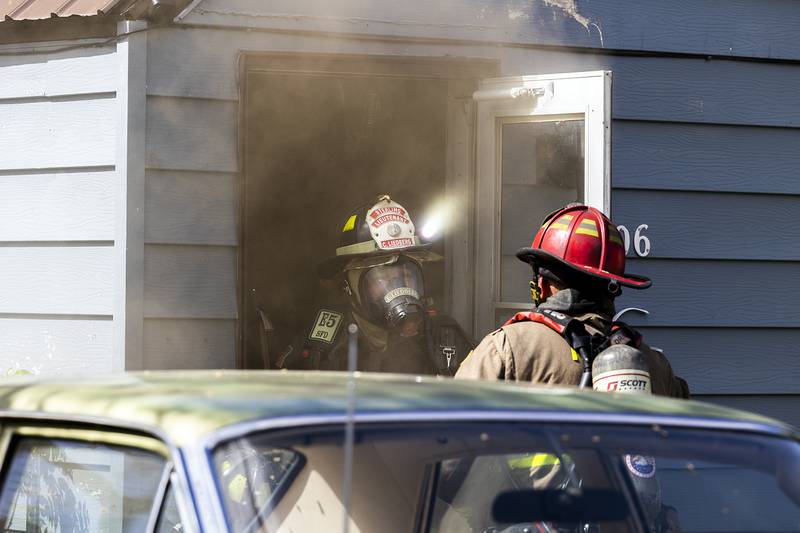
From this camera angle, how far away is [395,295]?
525 centimetres

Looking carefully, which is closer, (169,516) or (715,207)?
(169,516)

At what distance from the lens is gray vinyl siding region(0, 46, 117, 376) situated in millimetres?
4602

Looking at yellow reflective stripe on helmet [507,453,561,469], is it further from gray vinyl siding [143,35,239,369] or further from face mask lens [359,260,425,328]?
face mask lens [359,260,425,328]

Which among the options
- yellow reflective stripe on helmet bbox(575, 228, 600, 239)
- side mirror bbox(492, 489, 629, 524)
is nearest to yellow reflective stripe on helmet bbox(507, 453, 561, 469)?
side mirror bbox(492, 489, 629, 524)

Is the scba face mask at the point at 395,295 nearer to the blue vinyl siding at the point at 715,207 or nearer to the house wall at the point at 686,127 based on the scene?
the house wall at the point at 686,127

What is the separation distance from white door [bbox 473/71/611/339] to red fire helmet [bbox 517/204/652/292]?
36.4 inches

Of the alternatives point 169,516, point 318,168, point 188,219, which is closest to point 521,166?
point 188,219

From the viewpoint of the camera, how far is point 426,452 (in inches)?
81.1

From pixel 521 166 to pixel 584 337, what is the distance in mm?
1786

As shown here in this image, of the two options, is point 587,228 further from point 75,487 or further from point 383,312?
point 75,487

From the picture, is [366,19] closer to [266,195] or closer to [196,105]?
[196,105]

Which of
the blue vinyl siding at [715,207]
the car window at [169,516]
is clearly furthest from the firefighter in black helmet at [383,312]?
the car window at [169,516]

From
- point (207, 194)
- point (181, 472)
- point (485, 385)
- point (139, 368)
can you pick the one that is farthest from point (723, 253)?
point (181, 472)

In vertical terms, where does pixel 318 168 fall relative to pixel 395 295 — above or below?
above
